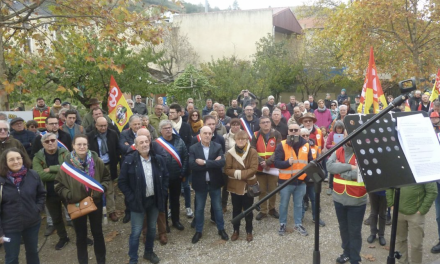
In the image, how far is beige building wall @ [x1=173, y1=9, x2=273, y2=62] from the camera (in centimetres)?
2991

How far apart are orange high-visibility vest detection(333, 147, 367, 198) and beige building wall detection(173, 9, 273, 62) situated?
2624 cm

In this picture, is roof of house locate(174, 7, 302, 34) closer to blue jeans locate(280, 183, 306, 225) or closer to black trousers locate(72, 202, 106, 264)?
→ blue jeans locate(280, 183, 306, 225)

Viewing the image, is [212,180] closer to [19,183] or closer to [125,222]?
[125,222]

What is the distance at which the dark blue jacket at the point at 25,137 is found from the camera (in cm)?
607

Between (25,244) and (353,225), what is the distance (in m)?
4.16

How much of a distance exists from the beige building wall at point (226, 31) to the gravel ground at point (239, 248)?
2548cm

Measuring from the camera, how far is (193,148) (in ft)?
17.5

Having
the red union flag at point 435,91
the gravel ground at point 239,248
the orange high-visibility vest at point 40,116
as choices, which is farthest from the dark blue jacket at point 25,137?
the red union flag at point 435,91

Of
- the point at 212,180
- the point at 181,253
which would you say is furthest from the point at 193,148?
the point at 181,253

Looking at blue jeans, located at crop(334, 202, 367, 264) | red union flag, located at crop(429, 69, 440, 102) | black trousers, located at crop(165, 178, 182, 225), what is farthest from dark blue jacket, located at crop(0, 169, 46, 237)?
red union flag, located at crop(429, 69, 440, 102)

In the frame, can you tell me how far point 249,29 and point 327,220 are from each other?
86.9ft

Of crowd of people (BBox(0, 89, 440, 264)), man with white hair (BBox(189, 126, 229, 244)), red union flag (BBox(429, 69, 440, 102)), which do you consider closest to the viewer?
crowd of people (BBox(0, 89, 440, 264))

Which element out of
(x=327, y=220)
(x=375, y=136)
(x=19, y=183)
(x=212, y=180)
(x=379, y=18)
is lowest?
(x=327, y=220)

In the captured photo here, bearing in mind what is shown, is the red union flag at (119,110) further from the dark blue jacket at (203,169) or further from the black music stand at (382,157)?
the black music stand at (382,157)
